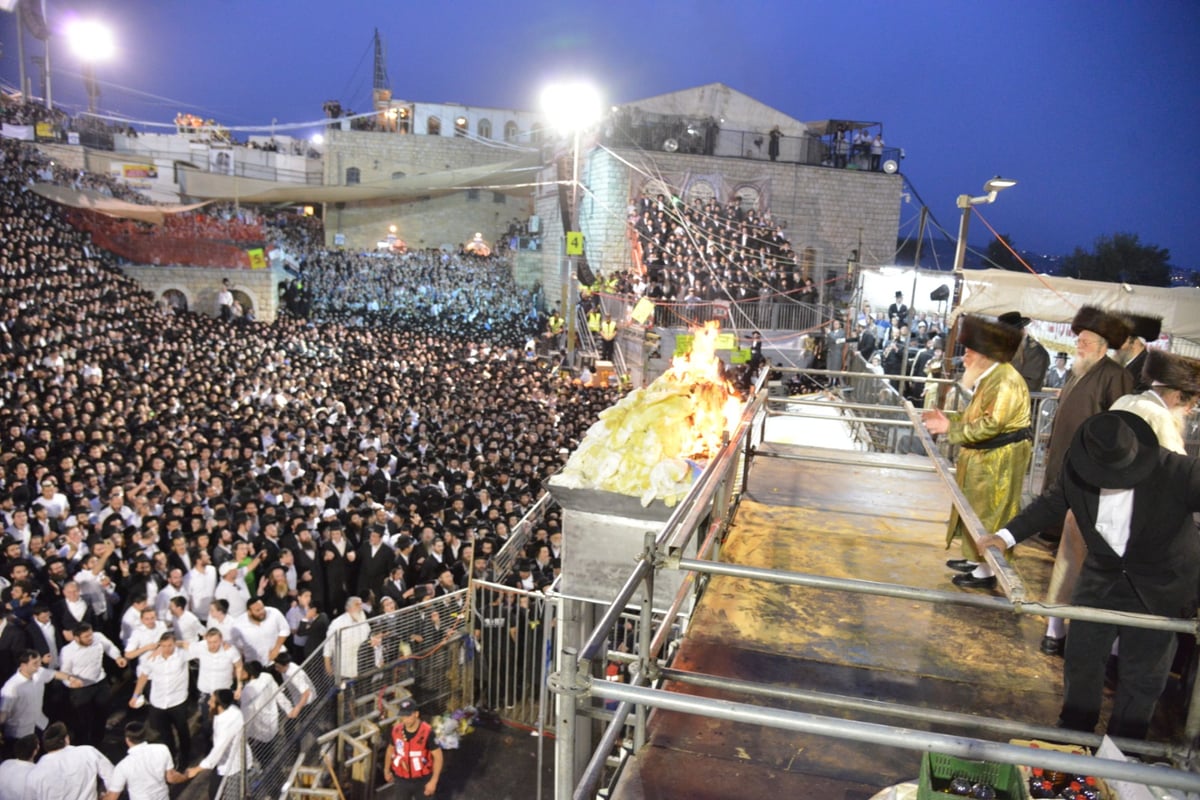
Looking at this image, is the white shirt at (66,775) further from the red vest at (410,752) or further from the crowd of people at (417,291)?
the crowd of people at (417,291)

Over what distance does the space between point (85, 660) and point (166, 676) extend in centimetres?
66

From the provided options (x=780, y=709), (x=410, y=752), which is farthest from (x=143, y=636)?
(x=780, y=709)

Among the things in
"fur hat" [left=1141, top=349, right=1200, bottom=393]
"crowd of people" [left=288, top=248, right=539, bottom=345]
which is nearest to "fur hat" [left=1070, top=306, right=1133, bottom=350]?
"fur hat" [left=1141, top=349, right=1200, bottom=393]

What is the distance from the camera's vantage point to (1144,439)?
2959mm

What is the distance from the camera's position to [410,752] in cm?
657

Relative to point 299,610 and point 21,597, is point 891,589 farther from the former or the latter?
point 21,597

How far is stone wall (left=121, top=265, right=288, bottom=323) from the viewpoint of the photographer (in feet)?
76.7

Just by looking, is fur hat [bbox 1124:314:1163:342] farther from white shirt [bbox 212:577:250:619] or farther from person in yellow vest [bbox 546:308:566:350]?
person in yellow vest [bbox 546:308:566:350]

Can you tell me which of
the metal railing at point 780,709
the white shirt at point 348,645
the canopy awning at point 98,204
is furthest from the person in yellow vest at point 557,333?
the metal railing at point 780,709

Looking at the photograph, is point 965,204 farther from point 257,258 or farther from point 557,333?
point 257,258

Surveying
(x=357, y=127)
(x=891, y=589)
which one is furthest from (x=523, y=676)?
(x=357, y=127)

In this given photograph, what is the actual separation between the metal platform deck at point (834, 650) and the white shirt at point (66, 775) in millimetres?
4532

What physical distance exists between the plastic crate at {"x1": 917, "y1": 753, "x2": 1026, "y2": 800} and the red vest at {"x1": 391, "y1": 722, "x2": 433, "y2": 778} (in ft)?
17.2

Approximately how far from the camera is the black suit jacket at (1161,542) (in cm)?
298
